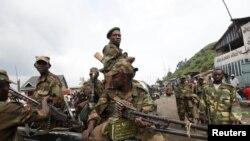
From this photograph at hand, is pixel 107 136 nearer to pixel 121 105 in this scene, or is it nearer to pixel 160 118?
pixel 121 105

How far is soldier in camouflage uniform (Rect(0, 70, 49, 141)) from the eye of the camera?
3.70m

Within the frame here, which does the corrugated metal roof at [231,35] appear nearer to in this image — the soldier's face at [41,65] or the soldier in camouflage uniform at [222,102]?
the soldier in camouflage uniform at [222,102]

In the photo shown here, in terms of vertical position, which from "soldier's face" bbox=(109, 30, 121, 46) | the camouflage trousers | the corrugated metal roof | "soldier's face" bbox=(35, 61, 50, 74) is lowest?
the camouflage trousers

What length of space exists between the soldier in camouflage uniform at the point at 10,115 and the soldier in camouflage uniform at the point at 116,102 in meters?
0.80

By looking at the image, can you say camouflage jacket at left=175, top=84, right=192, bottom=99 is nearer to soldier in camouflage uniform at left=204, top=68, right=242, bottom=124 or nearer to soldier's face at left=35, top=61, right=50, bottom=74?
soldier in camouflage uniform at left=204, top=68, right=242, bottom=124

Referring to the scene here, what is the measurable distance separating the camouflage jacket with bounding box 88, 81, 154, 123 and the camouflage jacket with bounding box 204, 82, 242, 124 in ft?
6.74

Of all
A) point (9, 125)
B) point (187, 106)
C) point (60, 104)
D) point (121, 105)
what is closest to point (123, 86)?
point (121, 105)

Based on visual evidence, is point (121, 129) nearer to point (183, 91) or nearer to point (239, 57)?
point (183, 91)

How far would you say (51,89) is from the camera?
6164 millimetres

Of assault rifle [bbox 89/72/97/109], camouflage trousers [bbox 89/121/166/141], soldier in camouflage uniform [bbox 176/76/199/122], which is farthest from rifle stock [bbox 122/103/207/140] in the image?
soldier in camouflage uniform [bbox 176/76/199/122]

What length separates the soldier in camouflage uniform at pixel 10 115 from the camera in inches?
145

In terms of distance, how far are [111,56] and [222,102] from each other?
82.0 inches

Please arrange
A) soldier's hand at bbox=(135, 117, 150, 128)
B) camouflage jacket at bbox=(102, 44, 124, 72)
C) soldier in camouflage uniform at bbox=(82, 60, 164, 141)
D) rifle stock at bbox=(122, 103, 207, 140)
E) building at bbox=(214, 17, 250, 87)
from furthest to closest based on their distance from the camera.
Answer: building at bbox=(214, 17, 250, 87)
camouflage jacket at bbox=(102, 44, 124, 72)
soldier in camouflage uniform at bbox=(82, 60, 164, 141)
soldier's hand at bbox=(135, 117, 150, 128)
rifle stock at bbox=(122, 103, 207, 140)

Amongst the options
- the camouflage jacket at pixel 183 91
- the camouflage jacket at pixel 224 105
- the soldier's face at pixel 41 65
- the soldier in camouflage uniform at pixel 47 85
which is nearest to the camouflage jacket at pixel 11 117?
the soldier in camouflage uniform at pixel 47 85
